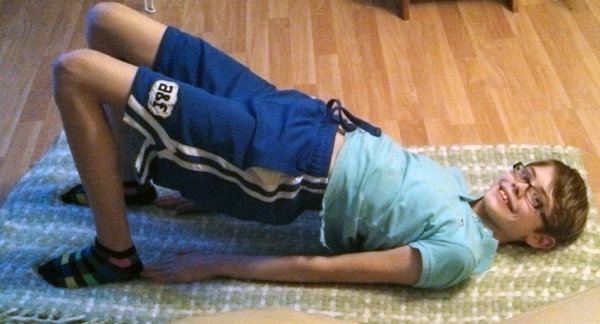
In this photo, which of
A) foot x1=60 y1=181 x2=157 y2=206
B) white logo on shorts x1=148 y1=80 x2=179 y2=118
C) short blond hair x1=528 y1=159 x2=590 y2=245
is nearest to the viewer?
white logo on shorts x1=148 y1=80 x2=179 y2=118

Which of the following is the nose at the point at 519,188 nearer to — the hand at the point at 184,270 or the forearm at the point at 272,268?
the forearm at the point at 272,268

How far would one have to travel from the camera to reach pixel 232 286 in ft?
3.84

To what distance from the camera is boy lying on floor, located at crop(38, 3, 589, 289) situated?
3.37 feet

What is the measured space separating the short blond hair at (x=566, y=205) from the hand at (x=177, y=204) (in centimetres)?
75

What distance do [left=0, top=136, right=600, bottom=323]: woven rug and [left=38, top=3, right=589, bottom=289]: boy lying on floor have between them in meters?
0.03

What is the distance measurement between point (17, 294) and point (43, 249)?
0.40 feet

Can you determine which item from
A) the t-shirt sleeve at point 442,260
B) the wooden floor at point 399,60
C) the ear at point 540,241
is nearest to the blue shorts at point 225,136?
the t-shirt sleeve at point 442,260

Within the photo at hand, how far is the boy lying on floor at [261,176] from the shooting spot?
103cm

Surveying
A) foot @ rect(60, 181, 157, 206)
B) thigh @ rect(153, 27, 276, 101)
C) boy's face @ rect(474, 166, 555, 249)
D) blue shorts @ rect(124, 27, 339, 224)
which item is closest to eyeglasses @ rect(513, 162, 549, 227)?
boy's face @ rect(474, 166, 555, 249)

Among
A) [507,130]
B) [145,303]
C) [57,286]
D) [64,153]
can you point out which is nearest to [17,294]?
[57,286]

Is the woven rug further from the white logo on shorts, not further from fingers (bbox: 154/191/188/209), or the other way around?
the white logo on shorts

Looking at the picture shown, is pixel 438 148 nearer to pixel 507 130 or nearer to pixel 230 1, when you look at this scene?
pixel 507 130

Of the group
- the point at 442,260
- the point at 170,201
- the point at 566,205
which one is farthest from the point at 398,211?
the point at 170,201

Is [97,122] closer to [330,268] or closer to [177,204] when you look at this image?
[177,204]
